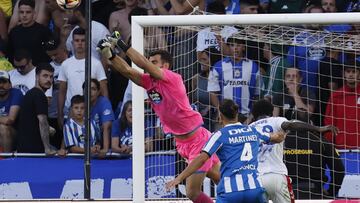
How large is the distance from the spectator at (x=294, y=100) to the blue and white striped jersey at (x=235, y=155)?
12.7 feet

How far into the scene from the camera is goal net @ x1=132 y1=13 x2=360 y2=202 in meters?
13.8

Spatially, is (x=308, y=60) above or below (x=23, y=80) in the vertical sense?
above

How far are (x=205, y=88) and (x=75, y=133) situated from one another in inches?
87.8

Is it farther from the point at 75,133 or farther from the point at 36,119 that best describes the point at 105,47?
the point at 36,119

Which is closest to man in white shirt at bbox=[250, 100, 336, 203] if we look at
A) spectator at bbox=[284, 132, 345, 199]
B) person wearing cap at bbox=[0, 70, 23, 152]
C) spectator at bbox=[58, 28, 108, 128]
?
spectator at bbox=[284, 132, 345, 199]

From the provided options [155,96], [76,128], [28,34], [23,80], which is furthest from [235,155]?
[28,34]

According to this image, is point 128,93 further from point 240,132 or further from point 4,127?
point 240,132

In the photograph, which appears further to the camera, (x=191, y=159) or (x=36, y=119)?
(x=36, y=119)

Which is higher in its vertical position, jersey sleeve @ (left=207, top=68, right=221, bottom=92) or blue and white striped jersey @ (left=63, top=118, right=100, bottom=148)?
jersey sleeve @ (left=207, top=68, right=221, bottom=92)

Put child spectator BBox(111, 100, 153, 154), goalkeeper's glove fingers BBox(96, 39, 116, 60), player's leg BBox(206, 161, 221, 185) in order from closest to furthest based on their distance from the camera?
goalkeeper's glove fingers BBox(96, 39, 116, 60), player's leg BBox(206, 161, 221, 185), child spectator BBox(111, 100, 153, 154)

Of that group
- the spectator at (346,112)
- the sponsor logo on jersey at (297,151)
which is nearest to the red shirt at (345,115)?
the spectator at (346,112)

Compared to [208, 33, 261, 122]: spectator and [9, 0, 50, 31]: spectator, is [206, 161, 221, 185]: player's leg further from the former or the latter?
[9, 0, 50, 31]: spectator

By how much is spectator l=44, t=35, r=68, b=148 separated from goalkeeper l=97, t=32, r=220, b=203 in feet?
12.3

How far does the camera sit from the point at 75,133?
15.6 metres
